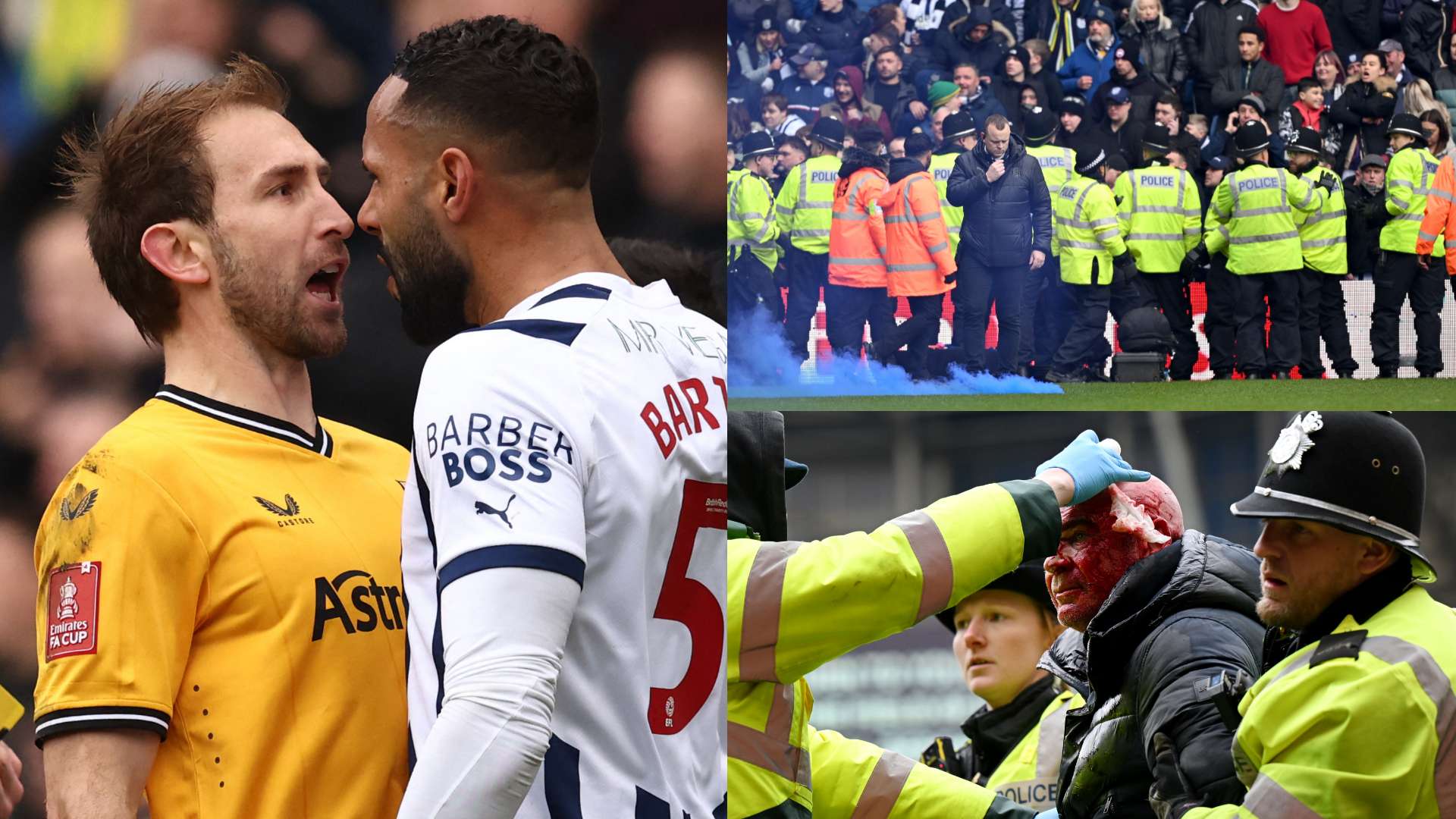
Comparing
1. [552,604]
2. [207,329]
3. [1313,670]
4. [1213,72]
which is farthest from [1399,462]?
[1213,72]

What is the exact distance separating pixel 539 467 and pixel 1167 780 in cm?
133

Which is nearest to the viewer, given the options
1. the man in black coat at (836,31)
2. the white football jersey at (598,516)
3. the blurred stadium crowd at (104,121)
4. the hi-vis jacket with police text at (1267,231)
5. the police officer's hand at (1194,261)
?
the white football jersey at (598,516)

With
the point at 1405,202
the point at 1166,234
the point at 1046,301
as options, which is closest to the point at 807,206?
the point at 1046,301

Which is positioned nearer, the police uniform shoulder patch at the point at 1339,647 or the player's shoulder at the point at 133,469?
the player's shoulder at the point at 133,469

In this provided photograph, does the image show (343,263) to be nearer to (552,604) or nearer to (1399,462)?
(552,604)

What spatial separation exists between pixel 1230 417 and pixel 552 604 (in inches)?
123

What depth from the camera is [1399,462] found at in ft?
8.05

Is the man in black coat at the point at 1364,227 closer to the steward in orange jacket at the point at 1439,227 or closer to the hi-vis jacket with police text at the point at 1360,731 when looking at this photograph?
the steward in orange jacket at the point at 1439,227

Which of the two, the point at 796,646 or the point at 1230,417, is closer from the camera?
the point at 796,646

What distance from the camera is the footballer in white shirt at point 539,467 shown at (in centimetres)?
159

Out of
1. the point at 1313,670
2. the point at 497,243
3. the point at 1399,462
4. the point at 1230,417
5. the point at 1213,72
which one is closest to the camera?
the point at 497,243

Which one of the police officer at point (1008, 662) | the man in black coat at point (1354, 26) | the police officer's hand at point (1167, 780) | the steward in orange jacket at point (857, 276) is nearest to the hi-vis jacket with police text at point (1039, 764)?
the police officer at point (1008, 662)

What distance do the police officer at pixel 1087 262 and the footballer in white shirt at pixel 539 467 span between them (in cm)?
705

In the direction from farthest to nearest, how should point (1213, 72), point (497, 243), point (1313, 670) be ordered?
point (1213, 72) → point (1313, 670) → point (497, 243)
